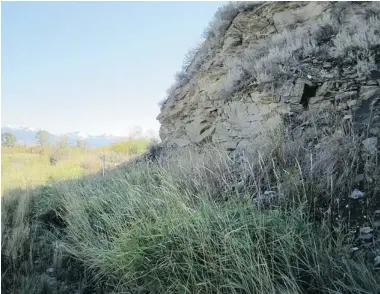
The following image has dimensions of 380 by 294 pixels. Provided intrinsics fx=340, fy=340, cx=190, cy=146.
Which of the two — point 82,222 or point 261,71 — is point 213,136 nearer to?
point 261,71

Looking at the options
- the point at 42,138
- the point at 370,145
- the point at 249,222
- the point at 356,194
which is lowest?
the point at 249,222

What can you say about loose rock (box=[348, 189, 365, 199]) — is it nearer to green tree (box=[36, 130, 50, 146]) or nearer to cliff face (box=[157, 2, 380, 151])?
cliff face (box=[157, 2, 380, 151])

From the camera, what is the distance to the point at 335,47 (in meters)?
5.45

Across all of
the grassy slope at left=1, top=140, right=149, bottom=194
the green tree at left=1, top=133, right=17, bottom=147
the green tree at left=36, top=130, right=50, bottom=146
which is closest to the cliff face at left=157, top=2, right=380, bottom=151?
the grassy slope at left=1, top=140, right=149, bottom=194

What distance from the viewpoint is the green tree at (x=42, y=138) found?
22734 mm

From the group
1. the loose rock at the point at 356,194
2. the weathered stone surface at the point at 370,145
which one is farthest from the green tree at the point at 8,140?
the loose rock at the point at 356,194

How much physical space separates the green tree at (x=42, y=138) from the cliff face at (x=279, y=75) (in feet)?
52.5

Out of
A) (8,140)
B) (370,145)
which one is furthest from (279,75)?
(8,140)

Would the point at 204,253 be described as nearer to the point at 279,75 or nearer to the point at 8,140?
the point at 279,75

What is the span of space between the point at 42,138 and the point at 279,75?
838 inches

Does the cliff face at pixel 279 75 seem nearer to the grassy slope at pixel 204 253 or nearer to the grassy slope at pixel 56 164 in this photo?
the grassy slope at pixel 204 253

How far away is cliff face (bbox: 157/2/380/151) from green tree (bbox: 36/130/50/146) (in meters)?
16.0

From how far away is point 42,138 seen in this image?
2350cm

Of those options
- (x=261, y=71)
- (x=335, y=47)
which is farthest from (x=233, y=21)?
(x=335, y=47)
